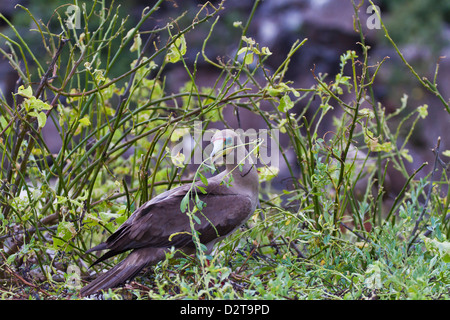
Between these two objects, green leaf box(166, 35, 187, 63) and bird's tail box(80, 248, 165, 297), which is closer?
bird's tail box(80, 248, 165, 297)

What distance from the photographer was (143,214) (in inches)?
50.5

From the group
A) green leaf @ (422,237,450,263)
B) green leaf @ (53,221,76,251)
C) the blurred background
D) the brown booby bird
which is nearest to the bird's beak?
the brown booby bird

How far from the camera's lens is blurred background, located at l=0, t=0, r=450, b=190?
13.9ft

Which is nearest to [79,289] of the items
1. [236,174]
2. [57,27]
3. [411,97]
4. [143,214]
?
[143,214]

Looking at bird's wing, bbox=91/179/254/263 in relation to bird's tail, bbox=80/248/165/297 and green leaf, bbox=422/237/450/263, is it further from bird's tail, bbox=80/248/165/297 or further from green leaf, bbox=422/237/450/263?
green leaf, bbox=422/237/450/263

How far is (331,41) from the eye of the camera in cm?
454

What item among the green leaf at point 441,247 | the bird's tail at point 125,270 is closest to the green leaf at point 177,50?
the bird's tail at point 125,270

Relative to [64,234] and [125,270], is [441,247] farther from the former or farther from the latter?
[64,234]

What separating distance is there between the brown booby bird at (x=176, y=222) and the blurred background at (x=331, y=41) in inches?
110

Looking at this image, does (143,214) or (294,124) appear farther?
(294,124)

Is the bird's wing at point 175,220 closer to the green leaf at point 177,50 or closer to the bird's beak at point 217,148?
the bird's beak at point 217,148

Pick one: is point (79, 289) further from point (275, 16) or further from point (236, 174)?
point (275, 16)

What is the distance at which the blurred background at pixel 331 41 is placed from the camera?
4223 mm

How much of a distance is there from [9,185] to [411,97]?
3628 mm
